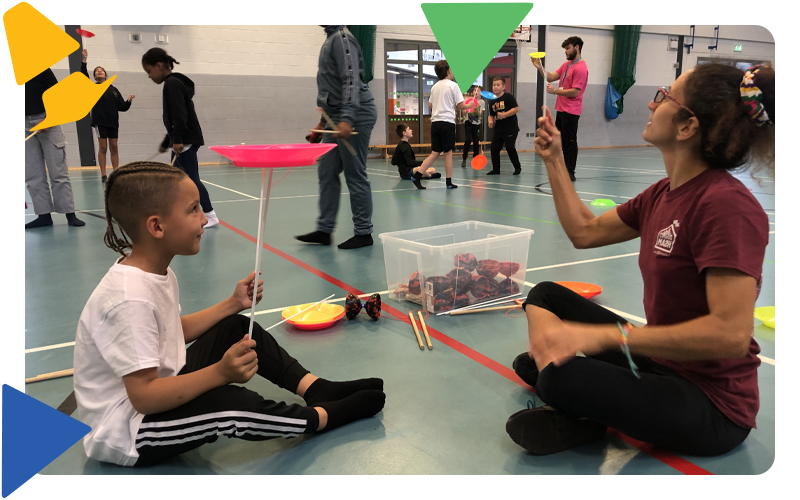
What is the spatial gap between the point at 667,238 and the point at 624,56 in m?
15.1

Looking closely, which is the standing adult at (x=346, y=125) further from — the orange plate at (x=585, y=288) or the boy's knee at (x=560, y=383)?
the boy's knee at (x=560, y=383)

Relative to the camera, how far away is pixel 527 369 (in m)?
1.86

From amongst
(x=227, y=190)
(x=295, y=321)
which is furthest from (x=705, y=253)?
(x=227, y=190)

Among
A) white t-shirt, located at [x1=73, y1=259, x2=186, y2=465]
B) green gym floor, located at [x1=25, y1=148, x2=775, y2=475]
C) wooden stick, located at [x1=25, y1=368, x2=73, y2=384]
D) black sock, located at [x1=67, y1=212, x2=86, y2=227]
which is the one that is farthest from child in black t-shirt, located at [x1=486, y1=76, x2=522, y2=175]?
white t-shirt, located at [x1=73, y1=259, x2=186, y2=465]

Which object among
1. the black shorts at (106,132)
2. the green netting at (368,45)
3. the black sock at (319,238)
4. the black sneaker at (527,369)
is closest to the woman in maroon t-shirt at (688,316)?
the black sneaker at (527,369)

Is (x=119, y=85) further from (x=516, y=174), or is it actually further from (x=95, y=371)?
(x=95, y=371)

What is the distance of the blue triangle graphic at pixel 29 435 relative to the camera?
4.55 ft

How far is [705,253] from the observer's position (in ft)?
4.11

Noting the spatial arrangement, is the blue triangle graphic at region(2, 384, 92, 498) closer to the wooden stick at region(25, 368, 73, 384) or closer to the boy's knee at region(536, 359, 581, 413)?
the wooden stick at region(25, 368, 73, 384)

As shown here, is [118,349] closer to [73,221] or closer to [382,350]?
[382,350]

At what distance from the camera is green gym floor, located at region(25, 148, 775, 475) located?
1.48m

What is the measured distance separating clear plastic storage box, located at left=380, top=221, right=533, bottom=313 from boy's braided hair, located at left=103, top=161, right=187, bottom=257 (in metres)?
1.30

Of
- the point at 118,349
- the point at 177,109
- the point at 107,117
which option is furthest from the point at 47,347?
the point at 107,117

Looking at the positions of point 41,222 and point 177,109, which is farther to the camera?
point 41,222
